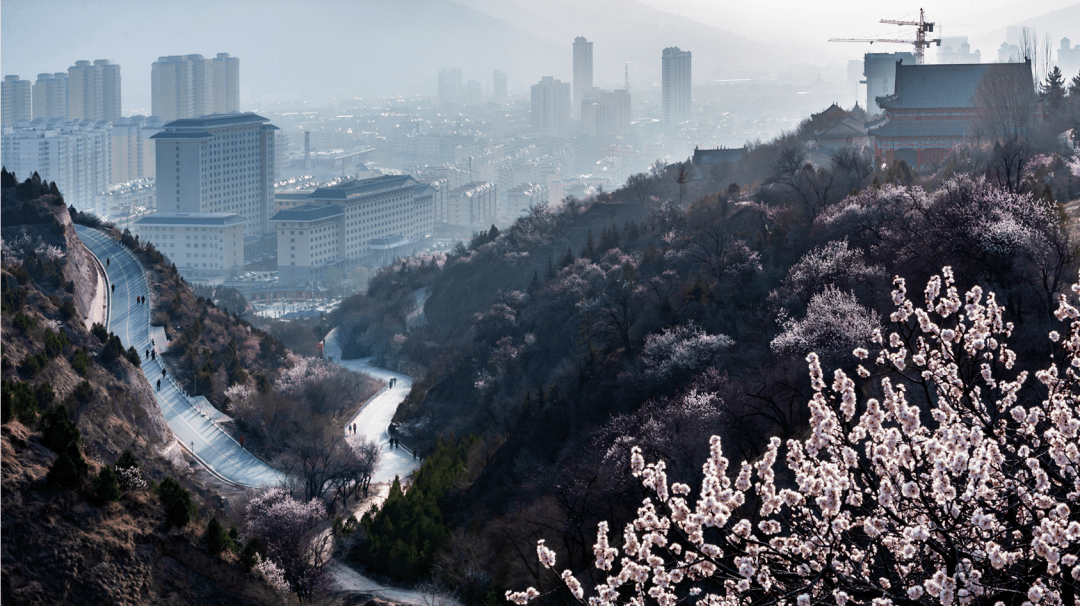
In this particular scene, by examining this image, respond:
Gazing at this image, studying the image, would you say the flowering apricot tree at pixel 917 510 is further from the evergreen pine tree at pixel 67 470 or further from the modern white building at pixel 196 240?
the modern white building at pixel 196 240

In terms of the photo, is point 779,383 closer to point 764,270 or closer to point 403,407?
point 764,270

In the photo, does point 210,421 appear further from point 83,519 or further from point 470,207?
point 470,207

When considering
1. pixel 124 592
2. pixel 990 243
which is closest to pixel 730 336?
pixel 990 243

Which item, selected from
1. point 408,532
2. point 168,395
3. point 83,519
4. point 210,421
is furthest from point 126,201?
point 83,519

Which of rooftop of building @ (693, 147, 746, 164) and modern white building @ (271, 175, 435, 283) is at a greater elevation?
rooftop of building @ (693, 147, 746, 164)

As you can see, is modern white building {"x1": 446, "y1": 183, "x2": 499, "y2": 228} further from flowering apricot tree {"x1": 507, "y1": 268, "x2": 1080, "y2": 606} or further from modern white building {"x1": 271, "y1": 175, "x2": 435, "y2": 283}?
flowering apricot tree {"x1": 507, "y1": 268, "x2": 1080, "y2": 606}

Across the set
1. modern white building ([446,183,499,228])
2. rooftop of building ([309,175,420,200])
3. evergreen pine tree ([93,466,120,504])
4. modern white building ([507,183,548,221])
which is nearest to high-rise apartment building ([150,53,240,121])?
modern white building ([446,183,499,228])
